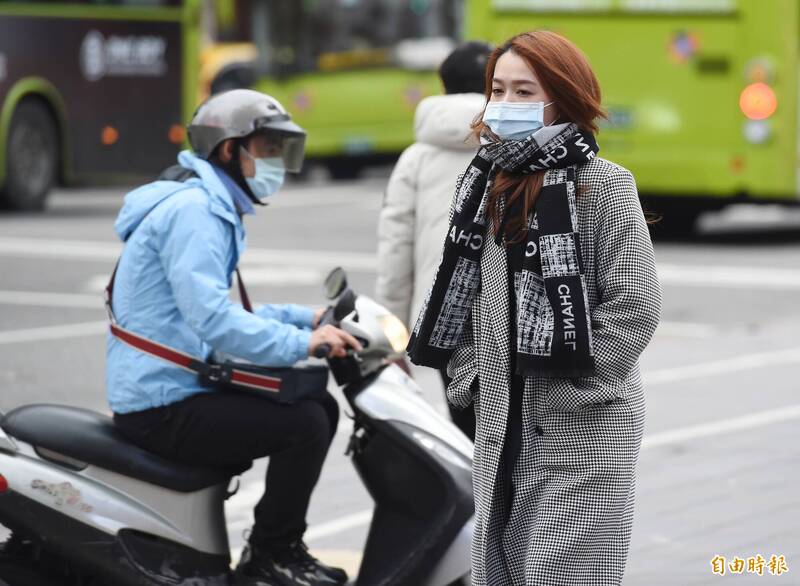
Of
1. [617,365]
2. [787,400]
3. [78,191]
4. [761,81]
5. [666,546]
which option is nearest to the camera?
[617,365]

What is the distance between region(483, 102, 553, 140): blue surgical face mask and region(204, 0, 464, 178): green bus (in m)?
18.0

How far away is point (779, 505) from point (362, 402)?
236 cm

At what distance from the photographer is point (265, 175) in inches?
194

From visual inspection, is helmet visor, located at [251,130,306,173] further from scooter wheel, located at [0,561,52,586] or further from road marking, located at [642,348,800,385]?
road marking, located at [642,348,800,385]

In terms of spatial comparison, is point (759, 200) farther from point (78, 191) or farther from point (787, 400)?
point (78, 191)

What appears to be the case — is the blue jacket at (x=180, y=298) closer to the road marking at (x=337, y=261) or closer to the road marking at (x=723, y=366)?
the road marking at (x=723, y=366)

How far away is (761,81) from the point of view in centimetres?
1559

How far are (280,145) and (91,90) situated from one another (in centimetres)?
1414

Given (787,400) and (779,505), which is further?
(787,400)

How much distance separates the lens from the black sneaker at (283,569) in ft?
15.8

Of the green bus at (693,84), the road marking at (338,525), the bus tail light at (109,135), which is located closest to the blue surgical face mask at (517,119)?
the road marking at (338,525)

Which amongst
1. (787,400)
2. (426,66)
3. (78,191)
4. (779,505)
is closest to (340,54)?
(426,66)

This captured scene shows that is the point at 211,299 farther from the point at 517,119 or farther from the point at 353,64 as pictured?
the point at 353,64

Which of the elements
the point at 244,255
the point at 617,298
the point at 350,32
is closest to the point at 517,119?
the point at 617,298
